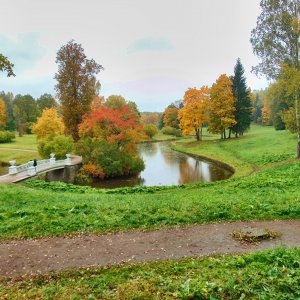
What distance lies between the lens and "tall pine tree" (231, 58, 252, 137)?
48.4 m

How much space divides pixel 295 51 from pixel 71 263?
2174 cm

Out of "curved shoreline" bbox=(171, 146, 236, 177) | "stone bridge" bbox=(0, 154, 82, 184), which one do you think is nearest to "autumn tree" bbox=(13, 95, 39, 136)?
"curved shoreline" bbox=(171, 146, 236, 177)

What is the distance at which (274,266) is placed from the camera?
5984 mm

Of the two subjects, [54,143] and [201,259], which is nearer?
[201,259]

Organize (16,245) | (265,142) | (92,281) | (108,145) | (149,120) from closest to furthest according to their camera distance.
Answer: (92,281) → (16,245) → (108,145) → (265,142) → (149,120)

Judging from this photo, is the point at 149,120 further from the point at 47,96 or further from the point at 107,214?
the point at 107,214

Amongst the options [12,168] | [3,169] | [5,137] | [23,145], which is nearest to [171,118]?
[23,145]

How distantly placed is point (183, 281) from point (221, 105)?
4350 cm

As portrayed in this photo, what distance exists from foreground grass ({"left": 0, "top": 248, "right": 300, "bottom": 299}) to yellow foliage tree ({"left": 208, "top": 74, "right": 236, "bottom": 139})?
41.2 meters

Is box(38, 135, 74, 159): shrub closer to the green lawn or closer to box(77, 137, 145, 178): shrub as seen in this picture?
box(77, 137, 145, 178): shrub

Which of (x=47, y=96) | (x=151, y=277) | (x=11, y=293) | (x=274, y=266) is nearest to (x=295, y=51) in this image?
(x=274, y=266)

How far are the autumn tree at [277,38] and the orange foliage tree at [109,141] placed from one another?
41.4 feet

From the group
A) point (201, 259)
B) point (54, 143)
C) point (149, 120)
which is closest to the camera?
point (201, 259)

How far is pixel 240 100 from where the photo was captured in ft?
159
